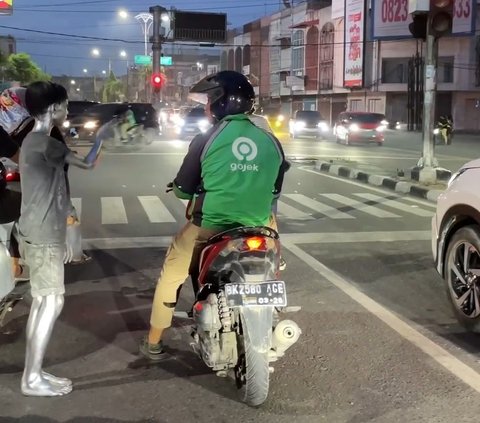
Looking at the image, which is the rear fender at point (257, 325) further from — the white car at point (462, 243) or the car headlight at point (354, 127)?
the car headlight at point (354, 127)

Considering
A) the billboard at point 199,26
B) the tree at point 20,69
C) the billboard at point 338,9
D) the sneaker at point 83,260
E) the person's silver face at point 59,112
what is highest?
the billboard at point 338,9

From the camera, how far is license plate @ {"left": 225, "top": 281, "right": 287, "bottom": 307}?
348cm

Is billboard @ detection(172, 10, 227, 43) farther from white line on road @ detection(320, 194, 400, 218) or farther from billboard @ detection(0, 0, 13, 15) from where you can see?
white line on road @ detection(320, 194, 400, 218)

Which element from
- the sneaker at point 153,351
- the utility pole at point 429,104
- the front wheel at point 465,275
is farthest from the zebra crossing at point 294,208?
the sneaker at point 153,351

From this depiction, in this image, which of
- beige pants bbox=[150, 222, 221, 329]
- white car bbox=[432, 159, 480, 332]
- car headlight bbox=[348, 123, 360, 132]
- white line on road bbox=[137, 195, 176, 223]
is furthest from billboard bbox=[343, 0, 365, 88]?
beige pants bbox=[150, 222, 221, 329]

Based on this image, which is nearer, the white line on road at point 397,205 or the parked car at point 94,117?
the white line on road at point 397,205

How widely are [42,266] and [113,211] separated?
6.87 metres

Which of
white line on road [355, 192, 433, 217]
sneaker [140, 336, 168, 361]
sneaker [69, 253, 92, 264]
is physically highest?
sneaker [140, 336, 168, 361]

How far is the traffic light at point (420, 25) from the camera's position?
1249cm

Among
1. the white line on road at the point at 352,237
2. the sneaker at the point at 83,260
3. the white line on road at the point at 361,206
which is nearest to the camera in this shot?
the sneaker at the point at 83,260

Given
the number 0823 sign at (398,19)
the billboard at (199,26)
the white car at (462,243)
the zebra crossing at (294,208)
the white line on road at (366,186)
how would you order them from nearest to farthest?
the white car at (462,243) < the zebra crossing at (294,208) < the white line on road at (366,186) < the number 0823 sign at (398,19) < the billboard at (199,26)

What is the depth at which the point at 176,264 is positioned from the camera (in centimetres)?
397

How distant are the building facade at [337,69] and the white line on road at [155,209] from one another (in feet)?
107

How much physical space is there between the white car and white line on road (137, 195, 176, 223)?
509cm
